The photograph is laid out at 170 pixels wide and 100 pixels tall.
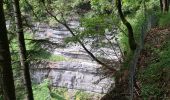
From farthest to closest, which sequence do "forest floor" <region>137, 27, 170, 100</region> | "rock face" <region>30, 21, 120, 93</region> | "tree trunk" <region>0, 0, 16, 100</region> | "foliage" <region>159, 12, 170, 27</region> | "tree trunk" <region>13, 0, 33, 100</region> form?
"rock face" <region>30, 21, 120, 93</region>, "foliage" <region>159, 12, 170, 27</region>, "tree trunk" <region>13, 0, 33, 100</region>, "forest floor" <region>137, 27, 170, 100</region>, "tree trunk" <region>0, 0, 16, 100</region>

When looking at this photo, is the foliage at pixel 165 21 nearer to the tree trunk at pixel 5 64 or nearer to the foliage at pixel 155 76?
the foliage at pixel 155 76

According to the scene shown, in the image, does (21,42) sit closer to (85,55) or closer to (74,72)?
(74,72)

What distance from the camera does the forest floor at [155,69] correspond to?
9828 millimetres

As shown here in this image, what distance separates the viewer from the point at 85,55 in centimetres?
2486

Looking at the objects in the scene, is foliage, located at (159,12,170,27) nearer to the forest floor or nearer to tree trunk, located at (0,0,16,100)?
the forest floor

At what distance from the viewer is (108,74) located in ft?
49.5

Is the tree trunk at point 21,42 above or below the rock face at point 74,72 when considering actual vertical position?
above

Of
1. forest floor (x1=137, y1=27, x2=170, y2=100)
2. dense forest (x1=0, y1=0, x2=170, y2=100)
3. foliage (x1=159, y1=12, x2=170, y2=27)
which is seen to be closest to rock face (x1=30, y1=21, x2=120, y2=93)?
dense forest (x1=0, y1=0, x2=170, y2=100)

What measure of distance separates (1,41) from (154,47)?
784 centimetres

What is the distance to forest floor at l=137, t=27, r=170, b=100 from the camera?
9828 millimetres

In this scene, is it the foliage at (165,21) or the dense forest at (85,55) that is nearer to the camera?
the dense forest at (85,55)

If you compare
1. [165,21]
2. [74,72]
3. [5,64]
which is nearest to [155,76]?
[5,64]

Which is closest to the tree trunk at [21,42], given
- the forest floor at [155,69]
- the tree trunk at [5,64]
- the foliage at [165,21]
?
the tree trunk at [5,64]

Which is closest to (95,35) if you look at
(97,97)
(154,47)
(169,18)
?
(154,47)
